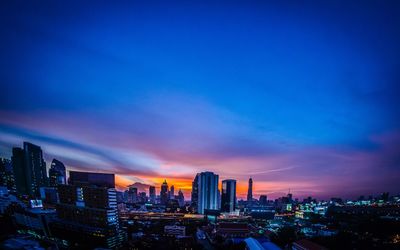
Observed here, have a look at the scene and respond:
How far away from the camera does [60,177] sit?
62.2 meters

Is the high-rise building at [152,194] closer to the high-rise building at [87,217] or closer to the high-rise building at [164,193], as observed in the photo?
the high-rise building at [164,193]

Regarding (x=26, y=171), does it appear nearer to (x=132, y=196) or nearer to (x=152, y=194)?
(x=132, y=196)

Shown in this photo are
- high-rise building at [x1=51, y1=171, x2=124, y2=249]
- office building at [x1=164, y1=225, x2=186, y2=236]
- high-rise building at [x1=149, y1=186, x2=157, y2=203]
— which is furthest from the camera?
high-rise building at [x1=149, y1=186, x2=157, y2=203]

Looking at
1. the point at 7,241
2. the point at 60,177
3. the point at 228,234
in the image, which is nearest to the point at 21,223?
the point at 7,241

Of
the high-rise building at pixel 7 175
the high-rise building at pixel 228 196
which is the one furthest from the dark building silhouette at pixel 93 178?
the high-rise building at pixel 228 196

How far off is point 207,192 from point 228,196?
43.0ft

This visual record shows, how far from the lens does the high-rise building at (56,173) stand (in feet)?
201

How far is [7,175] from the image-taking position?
49.2 m

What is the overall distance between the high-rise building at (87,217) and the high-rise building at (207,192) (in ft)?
134

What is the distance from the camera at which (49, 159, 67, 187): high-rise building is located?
2415 inches

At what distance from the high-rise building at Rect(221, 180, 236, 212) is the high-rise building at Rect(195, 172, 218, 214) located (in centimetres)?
942

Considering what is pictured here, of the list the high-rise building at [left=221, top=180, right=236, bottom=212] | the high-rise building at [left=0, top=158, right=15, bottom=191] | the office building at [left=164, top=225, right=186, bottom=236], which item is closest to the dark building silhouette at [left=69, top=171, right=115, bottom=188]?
the office building at [left=164, top=225, right=186, bottom=236]

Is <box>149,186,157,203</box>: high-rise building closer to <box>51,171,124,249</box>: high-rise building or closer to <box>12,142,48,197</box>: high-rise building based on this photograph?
<box>12,142,48,197</box>: high-rise building

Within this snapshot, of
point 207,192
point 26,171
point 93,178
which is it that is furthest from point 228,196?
point 26,171
